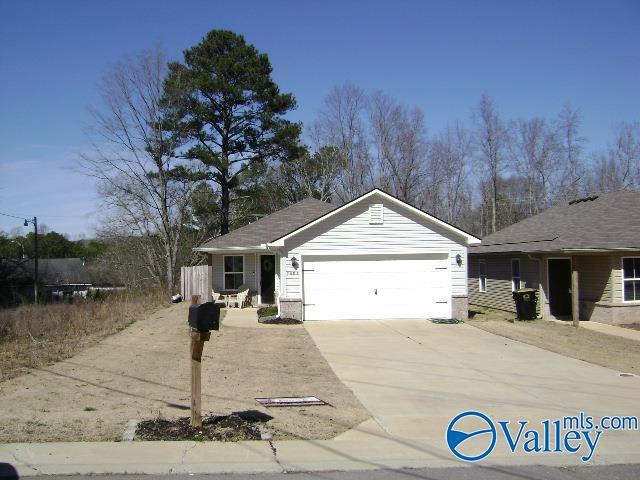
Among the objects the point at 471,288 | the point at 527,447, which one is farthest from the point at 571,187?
the point at 527,447

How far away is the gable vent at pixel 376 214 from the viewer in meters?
20.3

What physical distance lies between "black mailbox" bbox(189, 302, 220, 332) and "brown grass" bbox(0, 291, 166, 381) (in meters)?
5.27

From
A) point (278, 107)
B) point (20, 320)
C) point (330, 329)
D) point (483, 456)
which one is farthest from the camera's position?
point (278, 107)

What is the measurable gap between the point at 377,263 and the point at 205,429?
13573 millimetres

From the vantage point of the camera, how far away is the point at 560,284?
76.9 feet

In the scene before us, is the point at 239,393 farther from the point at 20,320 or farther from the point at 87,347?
the point at 20,320

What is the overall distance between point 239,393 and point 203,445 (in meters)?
2.85

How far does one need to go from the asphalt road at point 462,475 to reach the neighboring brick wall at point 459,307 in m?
14.0

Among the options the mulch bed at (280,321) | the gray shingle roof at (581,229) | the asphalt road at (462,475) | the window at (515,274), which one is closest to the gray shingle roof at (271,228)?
the mulch bed at (280,321)

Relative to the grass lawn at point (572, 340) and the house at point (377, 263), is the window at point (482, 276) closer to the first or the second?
the grass lawn at point (572, 340)

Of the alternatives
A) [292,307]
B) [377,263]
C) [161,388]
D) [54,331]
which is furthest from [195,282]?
[161,388]

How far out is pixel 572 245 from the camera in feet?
64.5

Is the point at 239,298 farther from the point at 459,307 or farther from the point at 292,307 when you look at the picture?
the point at 459,307


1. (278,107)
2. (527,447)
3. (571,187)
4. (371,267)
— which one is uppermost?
(278,107)
